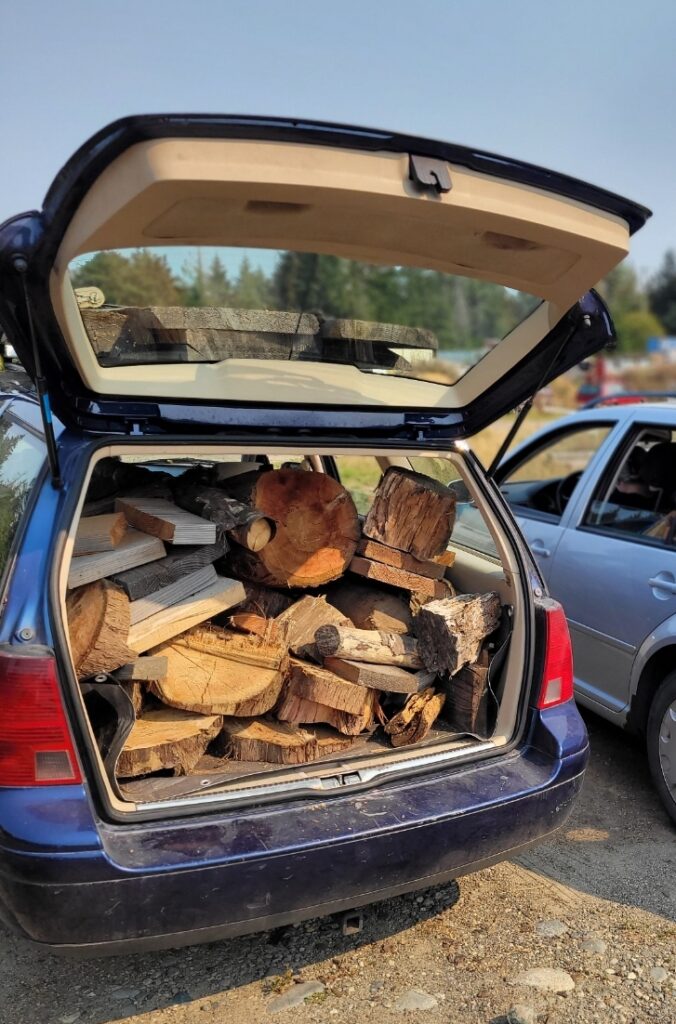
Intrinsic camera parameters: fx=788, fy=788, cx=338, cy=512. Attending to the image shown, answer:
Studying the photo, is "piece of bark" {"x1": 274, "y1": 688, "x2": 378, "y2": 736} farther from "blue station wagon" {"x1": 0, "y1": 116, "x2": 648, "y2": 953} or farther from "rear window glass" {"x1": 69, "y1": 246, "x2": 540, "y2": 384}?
"rear window glass" {"x1": 69, "y1": 246, "x2": 540, "y2": 384}

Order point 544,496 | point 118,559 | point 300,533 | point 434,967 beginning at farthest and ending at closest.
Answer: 1. point 544,496
2. point 300,533
3. point 118,559
4. point 434,967

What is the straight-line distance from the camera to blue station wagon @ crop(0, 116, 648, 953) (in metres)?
1.84

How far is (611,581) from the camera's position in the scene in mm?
3486

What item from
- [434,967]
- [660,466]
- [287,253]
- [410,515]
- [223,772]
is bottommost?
[434,967]

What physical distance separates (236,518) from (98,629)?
71 cm

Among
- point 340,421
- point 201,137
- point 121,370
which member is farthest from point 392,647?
point 201,137

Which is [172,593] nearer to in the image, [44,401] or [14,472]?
[14,472]

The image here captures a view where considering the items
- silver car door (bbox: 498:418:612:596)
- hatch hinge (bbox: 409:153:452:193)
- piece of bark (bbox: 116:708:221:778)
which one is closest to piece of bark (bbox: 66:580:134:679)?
piece of bark (bbox: 116:708:221:778)

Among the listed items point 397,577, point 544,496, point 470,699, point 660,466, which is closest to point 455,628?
point 470,699

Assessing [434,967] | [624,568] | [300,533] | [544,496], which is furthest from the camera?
[544,496]

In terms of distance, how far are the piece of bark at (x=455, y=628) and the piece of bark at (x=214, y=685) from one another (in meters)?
0.53

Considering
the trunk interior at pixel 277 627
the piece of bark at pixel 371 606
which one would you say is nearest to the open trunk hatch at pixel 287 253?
the trunk interior at pixel 277 627

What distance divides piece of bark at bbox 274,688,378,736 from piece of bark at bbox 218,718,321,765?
6 centimetres

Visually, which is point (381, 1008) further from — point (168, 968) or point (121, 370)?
point (121, 370)
